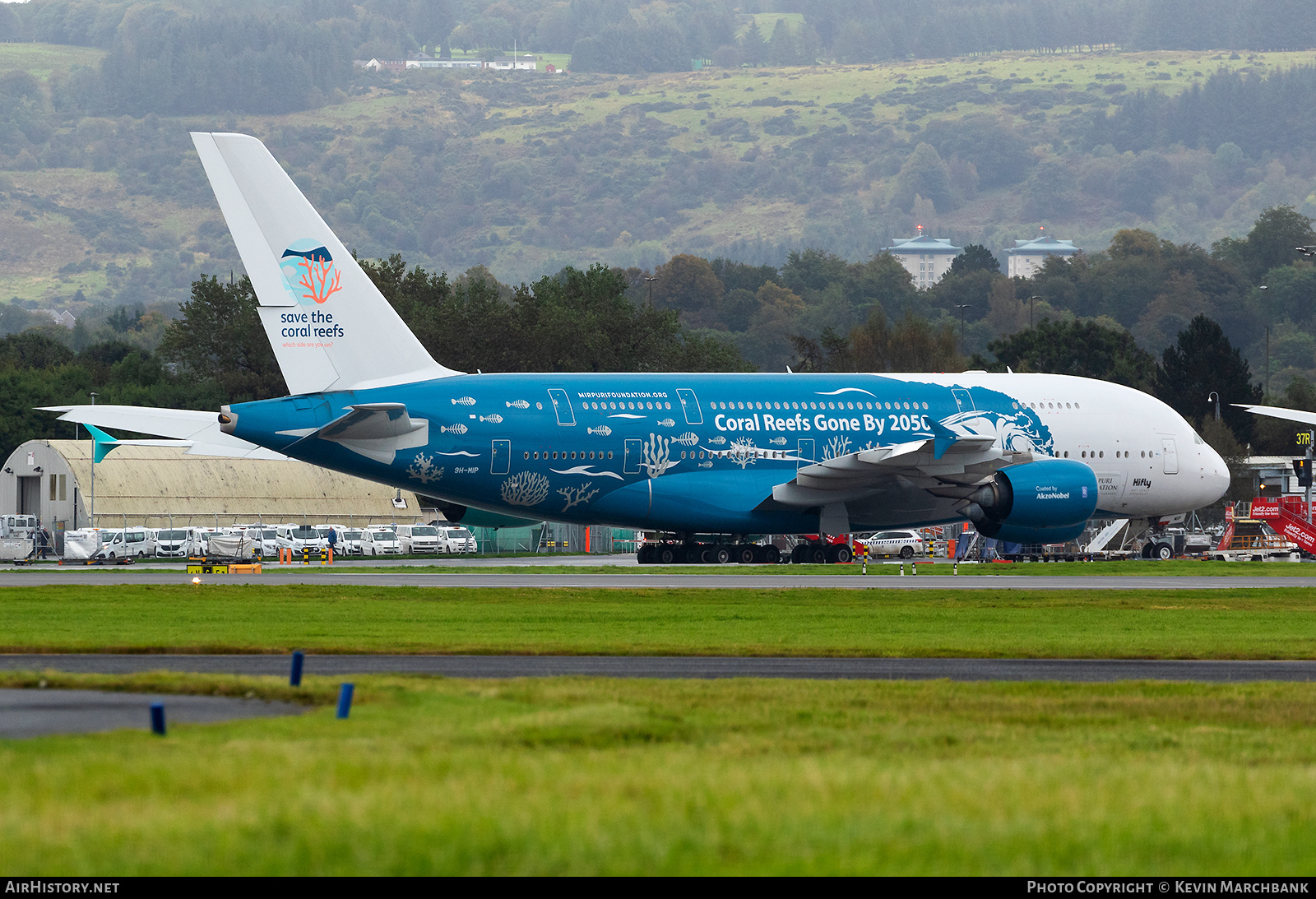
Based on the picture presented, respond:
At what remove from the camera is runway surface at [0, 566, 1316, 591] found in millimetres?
43219

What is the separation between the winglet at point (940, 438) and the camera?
50969 millimetres

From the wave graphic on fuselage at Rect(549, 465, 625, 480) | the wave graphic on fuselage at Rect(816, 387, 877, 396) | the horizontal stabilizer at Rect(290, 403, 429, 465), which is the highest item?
the wave graphic on fuselage at Rect(816, 387, 877, 396)

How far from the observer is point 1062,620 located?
32.8 metres

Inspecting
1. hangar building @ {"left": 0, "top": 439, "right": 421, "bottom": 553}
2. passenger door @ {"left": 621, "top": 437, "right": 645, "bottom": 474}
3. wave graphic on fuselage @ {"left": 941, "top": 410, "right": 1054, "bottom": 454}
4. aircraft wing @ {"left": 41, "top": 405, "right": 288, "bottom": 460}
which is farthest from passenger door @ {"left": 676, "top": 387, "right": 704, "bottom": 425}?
hangar building @ {"left": 0, "top": 439, "right": 421, "bottom": 553}

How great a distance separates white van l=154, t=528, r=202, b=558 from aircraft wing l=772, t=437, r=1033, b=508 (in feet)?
111

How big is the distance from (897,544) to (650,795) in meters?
71.1

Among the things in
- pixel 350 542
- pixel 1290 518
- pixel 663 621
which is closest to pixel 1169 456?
pixel 1290 518

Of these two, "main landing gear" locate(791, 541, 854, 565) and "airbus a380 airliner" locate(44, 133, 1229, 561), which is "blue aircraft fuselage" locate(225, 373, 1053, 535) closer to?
"airbus a380 airliner" locate(44, 133, 1229, 561)

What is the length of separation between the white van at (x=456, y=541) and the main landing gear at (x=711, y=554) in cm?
2746

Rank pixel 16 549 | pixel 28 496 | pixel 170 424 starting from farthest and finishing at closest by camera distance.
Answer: pixel 28 496
pixel 16 549
pixel 170 424

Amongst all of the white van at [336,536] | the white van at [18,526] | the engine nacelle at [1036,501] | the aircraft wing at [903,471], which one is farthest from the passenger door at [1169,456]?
the white van at [18,526]

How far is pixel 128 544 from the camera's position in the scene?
7506 centimetres

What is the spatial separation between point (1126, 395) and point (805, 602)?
24.4m

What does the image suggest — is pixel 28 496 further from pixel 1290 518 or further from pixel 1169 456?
pixel 1290 518
